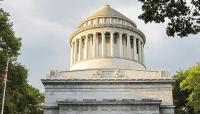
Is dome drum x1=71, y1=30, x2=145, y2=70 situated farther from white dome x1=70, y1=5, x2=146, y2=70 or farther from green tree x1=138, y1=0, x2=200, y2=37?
green tree x1=138, y1=0, x2=200, y2=37

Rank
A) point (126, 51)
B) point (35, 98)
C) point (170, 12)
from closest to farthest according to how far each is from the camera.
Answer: point (170, 12) < point (126, 51) < point (35, 98)

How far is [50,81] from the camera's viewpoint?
36094mm

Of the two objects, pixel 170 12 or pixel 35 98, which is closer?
pixel 170 12

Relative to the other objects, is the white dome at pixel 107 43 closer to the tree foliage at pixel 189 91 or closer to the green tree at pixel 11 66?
the tree foliage at pixel 189 91

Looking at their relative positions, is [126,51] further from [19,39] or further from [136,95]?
[19,39]

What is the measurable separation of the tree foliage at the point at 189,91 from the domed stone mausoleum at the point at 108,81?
171 inches

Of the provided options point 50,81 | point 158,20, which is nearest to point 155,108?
point 50,81

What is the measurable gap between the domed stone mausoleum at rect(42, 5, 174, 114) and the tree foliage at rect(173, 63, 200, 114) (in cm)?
434

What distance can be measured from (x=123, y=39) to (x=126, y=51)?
1754 mm

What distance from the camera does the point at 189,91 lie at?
44.6 m

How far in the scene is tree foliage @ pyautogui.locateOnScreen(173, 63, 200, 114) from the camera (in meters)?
A: 39.3

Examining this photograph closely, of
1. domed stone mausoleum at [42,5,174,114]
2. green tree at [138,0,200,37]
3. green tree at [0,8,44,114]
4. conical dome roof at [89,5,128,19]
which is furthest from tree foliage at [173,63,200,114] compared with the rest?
green tree at [138,0,200,37]

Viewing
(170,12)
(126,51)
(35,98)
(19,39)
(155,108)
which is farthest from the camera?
(35,98)

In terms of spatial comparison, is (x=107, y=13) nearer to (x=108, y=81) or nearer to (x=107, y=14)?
(x=107, y=14)
